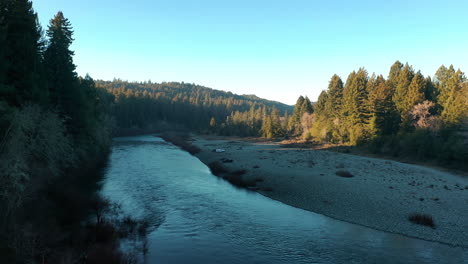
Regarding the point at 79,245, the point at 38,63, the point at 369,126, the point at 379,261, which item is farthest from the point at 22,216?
the point at 369,126

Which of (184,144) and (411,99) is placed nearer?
(411,99)

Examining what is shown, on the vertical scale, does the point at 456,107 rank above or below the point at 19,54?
above

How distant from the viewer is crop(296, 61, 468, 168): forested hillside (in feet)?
137

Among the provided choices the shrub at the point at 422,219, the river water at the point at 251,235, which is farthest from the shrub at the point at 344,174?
the shrub at the point at 422,219

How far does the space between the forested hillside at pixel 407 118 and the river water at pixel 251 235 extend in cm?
3326

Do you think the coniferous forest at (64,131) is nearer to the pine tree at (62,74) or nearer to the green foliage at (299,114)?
the pine tree at (62,74)

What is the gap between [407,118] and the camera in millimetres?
52281

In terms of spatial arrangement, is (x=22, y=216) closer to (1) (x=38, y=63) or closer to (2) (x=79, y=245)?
(2) (x=79, y=245)

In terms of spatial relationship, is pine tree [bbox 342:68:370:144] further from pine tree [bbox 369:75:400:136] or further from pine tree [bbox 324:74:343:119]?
pine tree [bbox 324:74:343:119]

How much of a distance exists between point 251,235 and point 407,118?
168 feet

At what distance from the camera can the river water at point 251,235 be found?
13229 mm

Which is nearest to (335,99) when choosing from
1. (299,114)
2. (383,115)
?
(383,115)

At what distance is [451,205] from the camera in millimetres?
20984

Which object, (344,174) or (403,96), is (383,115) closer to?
(403,96)
